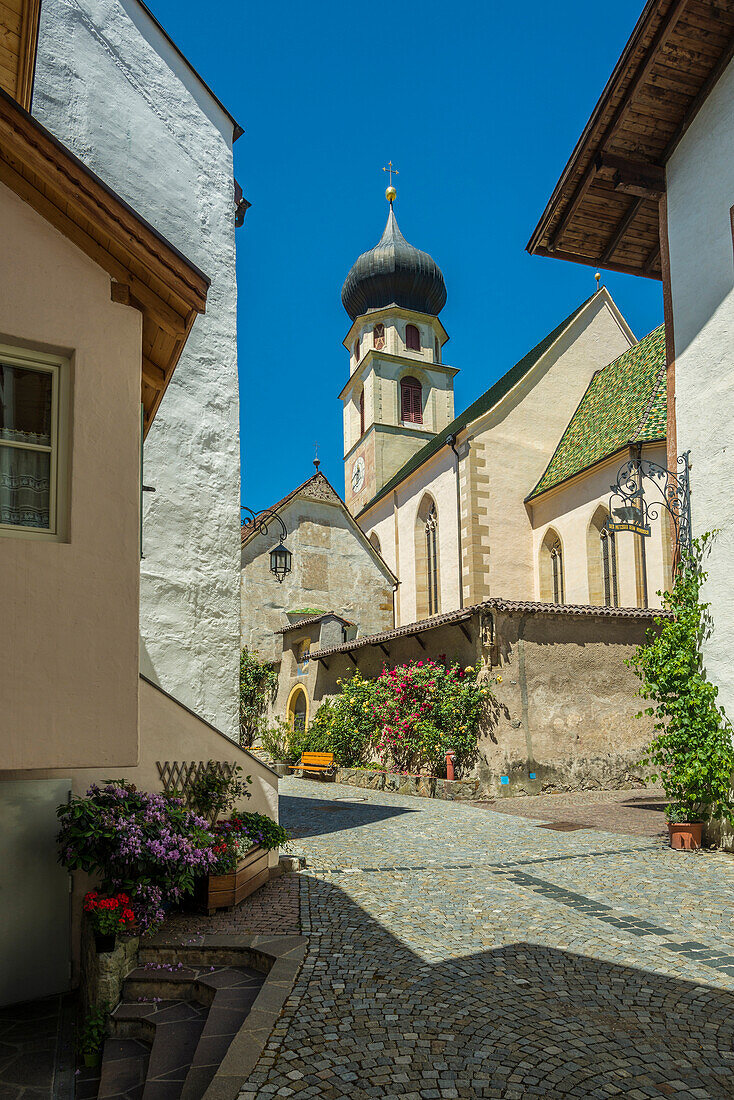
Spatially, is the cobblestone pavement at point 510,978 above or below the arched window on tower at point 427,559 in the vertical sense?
below

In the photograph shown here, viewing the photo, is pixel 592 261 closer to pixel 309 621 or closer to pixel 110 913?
pixel 110 913

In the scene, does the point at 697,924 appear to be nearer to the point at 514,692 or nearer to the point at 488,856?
the point at 488,856

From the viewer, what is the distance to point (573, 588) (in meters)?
22.9

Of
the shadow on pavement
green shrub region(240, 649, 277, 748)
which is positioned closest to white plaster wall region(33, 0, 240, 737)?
the shadow on pavement

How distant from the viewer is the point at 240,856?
22.8ft

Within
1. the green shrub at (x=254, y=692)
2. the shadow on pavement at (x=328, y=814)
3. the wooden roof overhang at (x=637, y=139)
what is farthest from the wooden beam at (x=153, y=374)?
the green shrub at (x=254, y=692)

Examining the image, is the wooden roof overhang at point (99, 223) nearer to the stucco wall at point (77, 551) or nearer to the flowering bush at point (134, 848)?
the stucco wall at point (77, 551)

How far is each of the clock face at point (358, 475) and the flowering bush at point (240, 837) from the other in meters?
37.3

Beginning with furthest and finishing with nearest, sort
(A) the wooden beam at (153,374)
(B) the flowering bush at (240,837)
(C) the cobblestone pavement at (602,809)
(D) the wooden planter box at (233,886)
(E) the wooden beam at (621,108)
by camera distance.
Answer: (C) the cobblestone pavement at (602,809), (E) the wooden beam at (621,108), (B) the flowering bush at (240,837), (D) the wooden planter box at (233,886), (A) the wooden beam at (153,374)

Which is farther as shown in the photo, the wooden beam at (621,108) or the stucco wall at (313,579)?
the stucco wall at (313,579)

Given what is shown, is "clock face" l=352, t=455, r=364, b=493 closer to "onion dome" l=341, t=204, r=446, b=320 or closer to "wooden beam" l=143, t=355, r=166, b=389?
"onion dome" l=341, t=204, r=446, b=320

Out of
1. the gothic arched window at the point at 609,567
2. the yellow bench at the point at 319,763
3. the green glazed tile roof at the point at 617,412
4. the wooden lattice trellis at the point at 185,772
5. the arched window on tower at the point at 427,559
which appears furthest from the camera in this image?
the arched window on tower at the point at 427,559

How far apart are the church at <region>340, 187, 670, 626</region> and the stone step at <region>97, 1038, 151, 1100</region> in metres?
16.3

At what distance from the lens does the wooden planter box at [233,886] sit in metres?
6.55
